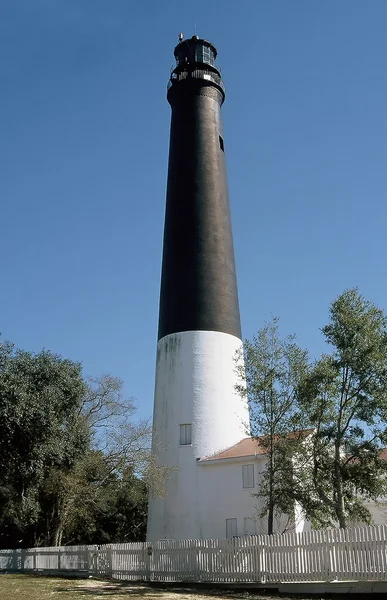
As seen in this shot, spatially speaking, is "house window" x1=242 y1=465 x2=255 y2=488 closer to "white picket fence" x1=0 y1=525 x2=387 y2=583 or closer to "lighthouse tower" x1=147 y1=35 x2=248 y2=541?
"lighthouse tower" x1=147 y1=35 x2=248 y2=541

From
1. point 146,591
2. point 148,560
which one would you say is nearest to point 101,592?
point 146,591

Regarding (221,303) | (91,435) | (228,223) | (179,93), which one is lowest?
(91,435)

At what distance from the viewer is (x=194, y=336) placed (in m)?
31.4

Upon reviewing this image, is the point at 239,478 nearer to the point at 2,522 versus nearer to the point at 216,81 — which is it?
the point at 2,522

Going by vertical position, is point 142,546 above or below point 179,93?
below

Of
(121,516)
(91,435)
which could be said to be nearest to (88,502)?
(91,435)

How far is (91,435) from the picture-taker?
34375 millimetres

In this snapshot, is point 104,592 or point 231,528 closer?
point 104,592

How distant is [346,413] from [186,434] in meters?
11.3

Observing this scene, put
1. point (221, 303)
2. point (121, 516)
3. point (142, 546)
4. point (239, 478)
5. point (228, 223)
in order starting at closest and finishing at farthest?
point (142, 546) → point (239, 478) → point (221, 303) → point (228, 223) → point (121, 516)

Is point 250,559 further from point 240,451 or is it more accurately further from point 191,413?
point 191,413

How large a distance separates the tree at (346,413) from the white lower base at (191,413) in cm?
869

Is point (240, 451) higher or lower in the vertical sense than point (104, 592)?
higher

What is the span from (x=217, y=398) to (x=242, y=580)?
1144 centimetres
